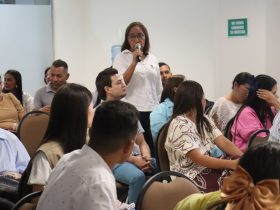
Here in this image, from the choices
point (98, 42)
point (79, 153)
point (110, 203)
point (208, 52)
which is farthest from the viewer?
point (98, 42)

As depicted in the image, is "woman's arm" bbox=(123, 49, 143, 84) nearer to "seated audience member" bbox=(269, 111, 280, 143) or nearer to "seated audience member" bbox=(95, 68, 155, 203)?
"seated audience member" bbox=(95, 68, 155, 203)

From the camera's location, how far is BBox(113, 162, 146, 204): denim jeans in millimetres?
3205

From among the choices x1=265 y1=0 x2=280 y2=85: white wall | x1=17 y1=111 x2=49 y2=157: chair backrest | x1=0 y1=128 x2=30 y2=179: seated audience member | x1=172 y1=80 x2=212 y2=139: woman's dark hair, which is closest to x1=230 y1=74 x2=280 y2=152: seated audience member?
x1=172 y1=80 x2=212 y2=139: woman's dark hair

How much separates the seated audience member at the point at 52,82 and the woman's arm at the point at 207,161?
2.05 m

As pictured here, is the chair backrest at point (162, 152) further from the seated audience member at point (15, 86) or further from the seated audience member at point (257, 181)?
the seated audience member at point (15, 86)

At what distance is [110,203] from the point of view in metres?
1.51

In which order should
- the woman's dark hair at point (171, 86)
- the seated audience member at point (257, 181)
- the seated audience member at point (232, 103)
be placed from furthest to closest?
the seated audience member at point (232, 103) < the woman's dark hair at point (171, 86) < the seated audience member at point (257, 181)

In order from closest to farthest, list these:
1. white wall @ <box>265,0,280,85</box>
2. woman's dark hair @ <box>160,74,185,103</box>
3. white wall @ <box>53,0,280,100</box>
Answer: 1. woman's dark hair @ <box>160,74,185,103</box>
2. white wall @ <box>265,0,280,85</box>
3. white wall @ <box>53,0,280,100</box>

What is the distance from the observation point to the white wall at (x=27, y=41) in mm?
6508

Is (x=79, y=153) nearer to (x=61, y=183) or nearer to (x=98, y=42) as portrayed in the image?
(x=61, y=183)

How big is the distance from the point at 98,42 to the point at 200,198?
5.70 m

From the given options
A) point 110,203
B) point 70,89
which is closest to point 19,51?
point 70,89

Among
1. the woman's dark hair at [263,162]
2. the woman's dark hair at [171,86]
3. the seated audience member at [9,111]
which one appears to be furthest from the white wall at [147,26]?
the woman's dark hair at [263,162]

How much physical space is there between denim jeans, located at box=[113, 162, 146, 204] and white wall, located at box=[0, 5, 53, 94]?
3.70m
